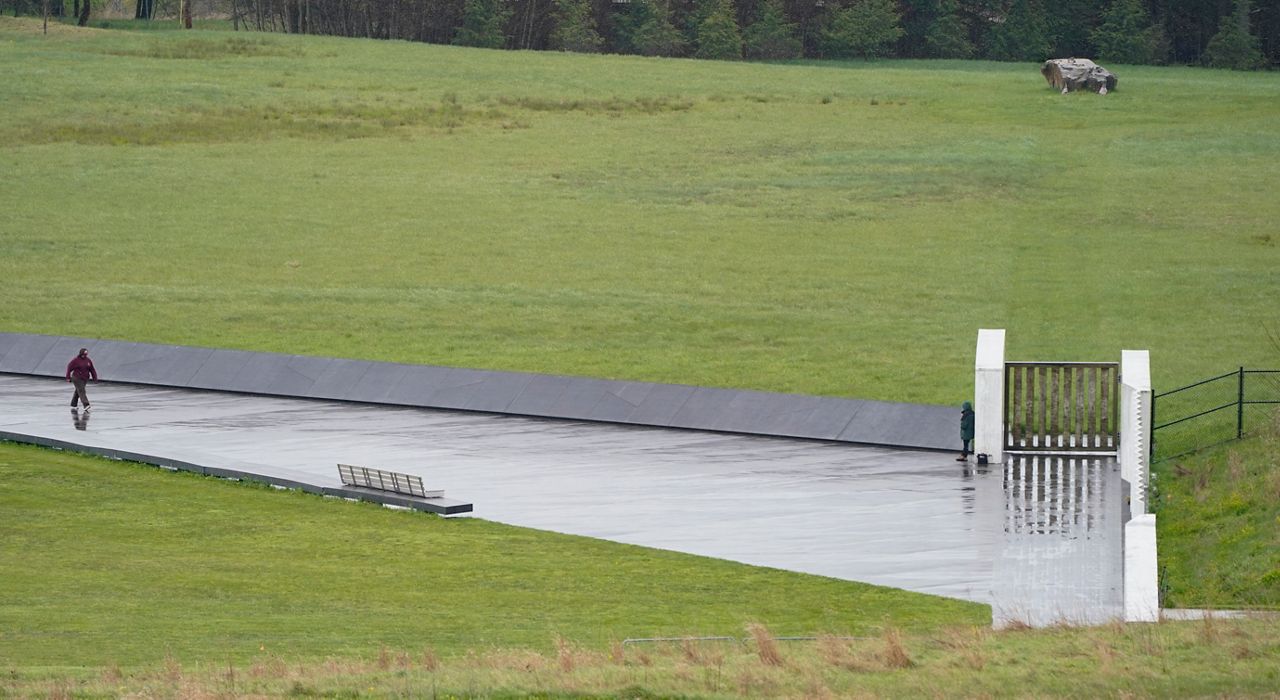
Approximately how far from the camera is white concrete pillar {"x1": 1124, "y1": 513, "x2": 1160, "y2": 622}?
16.1 m

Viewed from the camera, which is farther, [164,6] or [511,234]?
[164,6]

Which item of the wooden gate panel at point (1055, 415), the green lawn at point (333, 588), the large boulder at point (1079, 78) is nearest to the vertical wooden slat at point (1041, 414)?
the wooden gate panel at point (1055, 415)

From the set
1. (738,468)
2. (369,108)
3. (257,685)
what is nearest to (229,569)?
(257,685)

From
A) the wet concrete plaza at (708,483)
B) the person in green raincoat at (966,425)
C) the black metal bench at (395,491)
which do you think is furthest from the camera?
the person in green raincoat at (966,425)

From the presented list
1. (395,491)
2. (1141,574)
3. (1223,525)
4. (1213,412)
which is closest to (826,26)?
(1213,412)

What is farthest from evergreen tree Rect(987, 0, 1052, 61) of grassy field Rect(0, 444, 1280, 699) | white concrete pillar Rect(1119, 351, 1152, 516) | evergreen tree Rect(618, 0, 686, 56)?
grassy field Rect(0, 444, 1280, 699)

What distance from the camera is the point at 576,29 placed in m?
112

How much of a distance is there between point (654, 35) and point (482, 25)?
11743 millimetres

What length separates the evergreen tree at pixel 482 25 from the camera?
364 feet

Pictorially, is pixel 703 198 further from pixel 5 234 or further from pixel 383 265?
pixel 5 234

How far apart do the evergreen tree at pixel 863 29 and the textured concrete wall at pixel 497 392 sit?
→ 7979 centimetres

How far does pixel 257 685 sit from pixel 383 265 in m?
35.1

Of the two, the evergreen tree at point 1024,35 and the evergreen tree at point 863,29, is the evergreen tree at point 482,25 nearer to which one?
the evergreen tree at point 863,29

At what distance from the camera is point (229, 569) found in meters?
19.8
